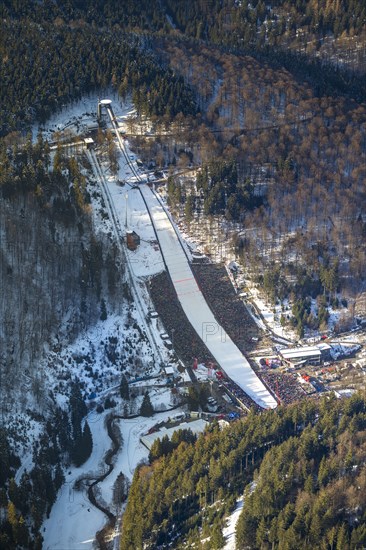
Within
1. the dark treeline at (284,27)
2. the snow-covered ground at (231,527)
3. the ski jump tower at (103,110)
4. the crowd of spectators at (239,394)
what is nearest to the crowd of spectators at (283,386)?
the crowd of spectators at (239,394)

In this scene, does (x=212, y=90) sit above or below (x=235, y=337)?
above

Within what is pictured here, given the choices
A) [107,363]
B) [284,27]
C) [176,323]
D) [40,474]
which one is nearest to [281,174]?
[176,323]

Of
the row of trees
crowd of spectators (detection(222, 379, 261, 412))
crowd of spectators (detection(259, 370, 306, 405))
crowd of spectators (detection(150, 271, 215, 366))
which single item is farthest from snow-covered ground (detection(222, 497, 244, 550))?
crowd of spectators (detection(150, 271, 215, 366))

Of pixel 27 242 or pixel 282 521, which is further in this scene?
pixel 27 242

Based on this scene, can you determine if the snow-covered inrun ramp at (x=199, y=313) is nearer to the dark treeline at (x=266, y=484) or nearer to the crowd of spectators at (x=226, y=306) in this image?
the crowd of spectators at (x=226, y=306)

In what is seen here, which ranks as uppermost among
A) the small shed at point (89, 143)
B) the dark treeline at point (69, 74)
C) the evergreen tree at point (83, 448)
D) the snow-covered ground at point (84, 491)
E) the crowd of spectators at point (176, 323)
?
the dark treeline at point (69, 74)

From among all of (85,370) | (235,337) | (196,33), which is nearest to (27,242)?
(85,370)

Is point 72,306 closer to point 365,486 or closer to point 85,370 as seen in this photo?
point 85,370

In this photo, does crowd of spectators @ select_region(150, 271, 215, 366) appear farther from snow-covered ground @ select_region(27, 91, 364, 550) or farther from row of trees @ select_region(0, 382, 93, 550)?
row of trees @ select_region(0, 382, 93, 550)
